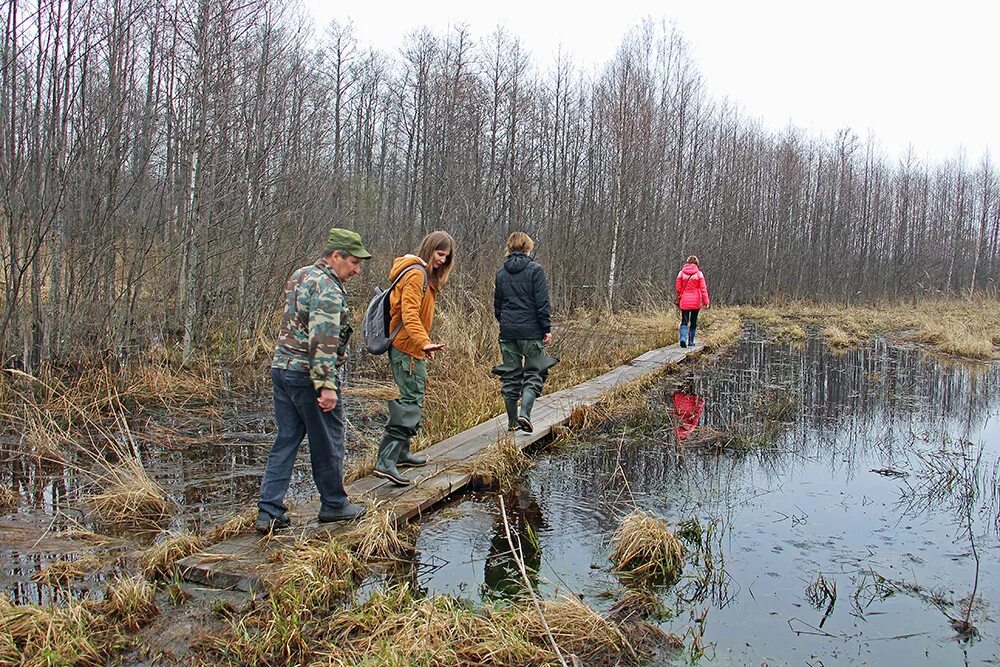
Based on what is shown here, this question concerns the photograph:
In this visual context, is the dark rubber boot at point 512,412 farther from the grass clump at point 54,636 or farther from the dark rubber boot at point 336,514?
the grass clump at point 54,636

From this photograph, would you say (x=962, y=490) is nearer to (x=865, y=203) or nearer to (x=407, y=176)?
(x=407, y=176)

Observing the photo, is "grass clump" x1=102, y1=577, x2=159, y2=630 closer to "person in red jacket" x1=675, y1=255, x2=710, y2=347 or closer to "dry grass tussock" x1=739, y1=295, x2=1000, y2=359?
"person in red jacket" x1=675, y1=255, x2=710, y2=347

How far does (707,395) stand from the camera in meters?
10.3

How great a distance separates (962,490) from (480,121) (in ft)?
60.6

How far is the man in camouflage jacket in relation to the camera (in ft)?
13.4

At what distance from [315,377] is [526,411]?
3384 millimetres

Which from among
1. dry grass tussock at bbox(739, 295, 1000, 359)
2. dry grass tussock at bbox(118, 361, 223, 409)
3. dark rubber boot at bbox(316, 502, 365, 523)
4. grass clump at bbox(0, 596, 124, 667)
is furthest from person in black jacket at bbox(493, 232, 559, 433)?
dry grass tussock at bbox(739, 295, 1000, 359)

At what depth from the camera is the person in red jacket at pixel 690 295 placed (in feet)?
45.9

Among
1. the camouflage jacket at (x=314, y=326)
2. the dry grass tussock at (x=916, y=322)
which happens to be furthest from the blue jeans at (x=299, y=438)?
the dry grass tussock at (x=916, y=322)

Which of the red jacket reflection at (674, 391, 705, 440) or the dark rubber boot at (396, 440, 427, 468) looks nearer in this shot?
the dark rubber boot at (396, 440, 427, 468)

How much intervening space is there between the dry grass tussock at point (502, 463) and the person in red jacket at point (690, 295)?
820 centimetres

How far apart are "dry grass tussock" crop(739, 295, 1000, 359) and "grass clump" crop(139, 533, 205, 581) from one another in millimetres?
15908

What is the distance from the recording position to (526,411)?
23.6 ft

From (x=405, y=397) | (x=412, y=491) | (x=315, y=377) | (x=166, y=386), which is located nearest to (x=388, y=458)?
(x=412, y=491)
